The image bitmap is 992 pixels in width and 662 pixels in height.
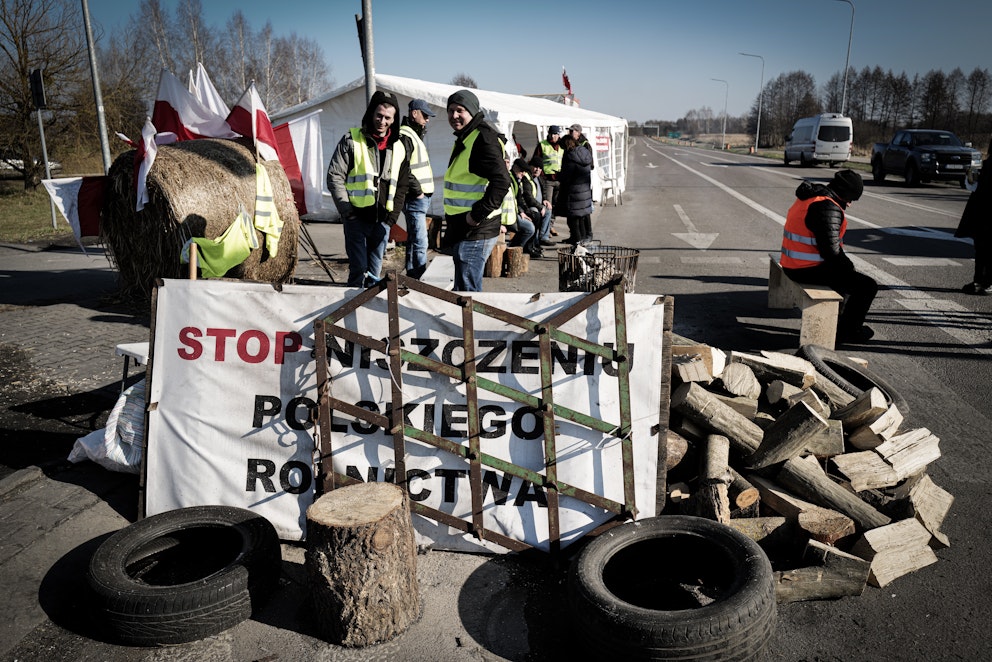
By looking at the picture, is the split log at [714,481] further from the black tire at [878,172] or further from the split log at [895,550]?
the black tire at [878,172]

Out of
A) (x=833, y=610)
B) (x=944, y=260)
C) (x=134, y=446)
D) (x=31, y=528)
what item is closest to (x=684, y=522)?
(x=833, y=610)

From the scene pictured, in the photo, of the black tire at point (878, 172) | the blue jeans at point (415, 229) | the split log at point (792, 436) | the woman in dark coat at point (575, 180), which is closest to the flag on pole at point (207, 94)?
the blue jeans at point (415, 229)

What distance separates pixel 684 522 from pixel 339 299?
199 cm

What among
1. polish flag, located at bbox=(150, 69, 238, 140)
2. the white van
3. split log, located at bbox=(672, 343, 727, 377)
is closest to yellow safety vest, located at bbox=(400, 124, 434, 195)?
polish flag, located at bbox=(150, 69, 238, 140)

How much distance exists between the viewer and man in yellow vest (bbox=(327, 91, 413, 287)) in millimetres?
6551

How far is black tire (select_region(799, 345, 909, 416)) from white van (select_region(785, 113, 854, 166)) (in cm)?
3327

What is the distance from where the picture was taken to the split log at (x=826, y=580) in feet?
10.8

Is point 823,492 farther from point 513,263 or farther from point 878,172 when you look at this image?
point 878,172

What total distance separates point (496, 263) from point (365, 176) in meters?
3.87

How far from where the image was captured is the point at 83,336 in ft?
24.3

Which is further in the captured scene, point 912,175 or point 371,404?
point 912,175

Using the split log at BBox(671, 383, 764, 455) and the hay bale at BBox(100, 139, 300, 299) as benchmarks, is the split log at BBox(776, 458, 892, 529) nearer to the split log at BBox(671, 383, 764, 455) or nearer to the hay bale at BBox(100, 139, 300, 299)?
the split log at BBox(671, 383, 764, 455)

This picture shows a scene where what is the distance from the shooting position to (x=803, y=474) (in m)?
3.88

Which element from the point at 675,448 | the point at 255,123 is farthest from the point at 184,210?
the point at 675,448
